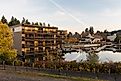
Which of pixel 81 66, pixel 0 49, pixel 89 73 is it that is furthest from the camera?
pixel 0 49

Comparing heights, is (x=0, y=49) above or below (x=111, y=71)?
above

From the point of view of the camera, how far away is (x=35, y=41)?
114 meters

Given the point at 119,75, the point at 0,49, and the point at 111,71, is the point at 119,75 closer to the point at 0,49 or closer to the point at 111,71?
the point at 111,71

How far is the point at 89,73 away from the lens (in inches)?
1734

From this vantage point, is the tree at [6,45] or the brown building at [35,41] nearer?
the tree at [6,45]

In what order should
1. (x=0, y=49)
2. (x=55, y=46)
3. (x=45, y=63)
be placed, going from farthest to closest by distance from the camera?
(x=55, y=46) → (x=0, y=49) → (x=45, y=63)

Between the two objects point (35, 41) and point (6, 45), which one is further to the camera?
point (35, 41)

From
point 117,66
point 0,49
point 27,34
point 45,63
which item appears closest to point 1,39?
point 0,49

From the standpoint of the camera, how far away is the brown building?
109m

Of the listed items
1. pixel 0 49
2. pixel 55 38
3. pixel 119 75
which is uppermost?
pixel 55 38

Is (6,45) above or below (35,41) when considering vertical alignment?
below

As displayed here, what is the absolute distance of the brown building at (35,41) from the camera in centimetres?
10938

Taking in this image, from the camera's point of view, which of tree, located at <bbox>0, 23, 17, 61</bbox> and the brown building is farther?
the brown building

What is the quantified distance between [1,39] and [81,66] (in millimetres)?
34503
